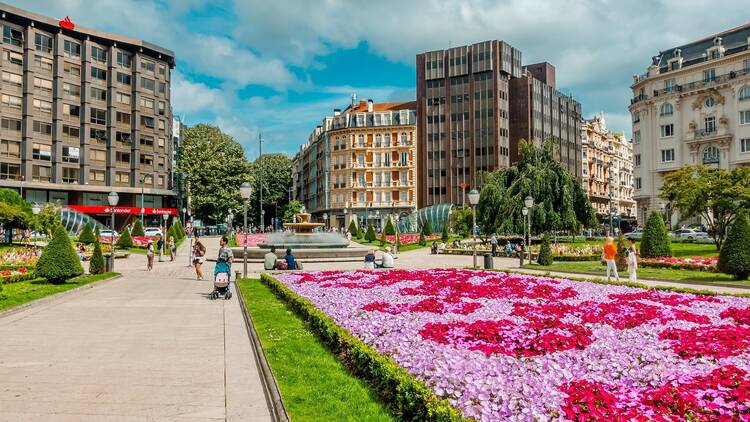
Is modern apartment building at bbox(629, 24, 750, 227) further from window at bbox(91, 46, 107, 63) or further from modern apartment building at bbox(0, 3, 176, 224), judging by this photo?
window at bbox(91, 46, 107, 63)

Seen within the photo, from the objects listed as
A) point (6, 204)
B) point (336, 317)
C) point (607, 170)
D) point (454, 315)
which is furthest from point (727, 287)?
point (607, 170)

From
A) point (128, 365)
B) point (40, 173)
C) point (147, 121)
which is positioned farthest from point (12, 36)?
point (128, 365)

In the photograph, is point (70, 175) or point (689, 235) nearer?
point (689, 235)

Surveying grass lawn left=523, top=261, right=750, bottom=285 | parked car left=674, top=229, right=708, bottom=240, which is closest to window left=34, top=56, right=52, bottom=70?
grass lawn left=523, top=261, right=750, bottom=285

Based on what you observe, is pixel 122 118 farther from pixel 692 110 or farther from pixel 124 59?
pixel 692 110

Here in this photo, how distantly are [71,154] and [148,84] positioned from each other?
43.6ft

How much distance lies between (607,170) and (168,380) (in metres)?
119

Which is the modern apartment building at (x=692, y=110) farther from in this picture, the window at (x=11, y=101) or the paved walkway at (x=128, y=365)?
the window at (x=11, y=101)

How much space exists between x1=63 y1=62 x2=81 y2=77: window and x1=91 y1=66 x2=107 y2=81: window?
150 centimetres

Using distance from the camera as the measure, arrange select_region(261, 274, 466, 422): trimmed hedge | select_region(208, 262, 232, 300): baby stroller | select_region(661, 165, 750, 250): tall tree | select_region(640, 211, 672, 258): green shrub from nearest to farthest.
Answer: select_region(261, 274, 466, 422): trimmed hedge
select_region(208, 262, 232, 300): baby stroller
select_region(640, 211, 672, 258): green shrub
select_region(661, 165, 750, 250): tall tree

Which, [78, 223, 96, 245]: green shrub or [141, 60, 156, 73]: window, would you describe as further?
[141, 60, 156, 73]: window

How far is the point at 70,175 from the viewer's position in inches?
2576

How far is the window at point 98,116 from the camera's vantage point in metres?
67.2

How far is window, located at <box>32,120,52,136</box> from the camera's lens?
205 feet
